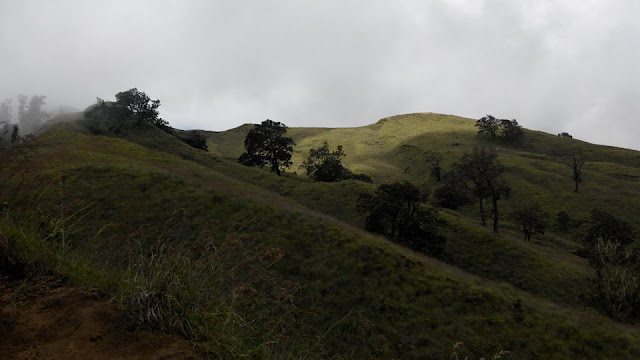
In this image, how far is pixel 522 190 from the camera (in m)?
90.9

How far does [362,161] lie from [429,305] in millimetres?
121879

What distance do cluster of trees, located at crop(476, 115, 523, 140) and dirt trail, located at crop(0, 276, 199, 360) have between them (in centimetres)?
16752

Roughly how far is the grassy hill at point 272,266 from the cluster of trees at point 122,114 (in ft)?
21.9

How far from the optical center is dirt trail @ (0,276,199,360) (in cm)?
361

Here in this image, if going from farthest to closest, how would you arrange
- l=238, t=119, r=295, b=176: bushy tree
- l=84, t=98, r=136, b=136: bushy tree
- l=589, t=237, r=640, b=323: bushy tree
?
l=238, t=119, r=295, b=176: bushy tree, l=84, t=98, r=136, b=136: bushy tree, l=589, t=237, r=640, b=323: bushy tree

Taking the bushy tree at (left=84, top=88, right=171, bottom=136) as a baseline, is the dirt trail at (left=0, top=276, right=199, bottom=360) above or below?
below

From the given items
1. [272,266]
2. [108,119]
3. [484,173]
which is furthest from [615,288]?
[108,119]

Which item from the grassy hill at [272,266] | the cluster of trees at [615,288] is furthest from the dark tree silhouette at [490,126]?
the cluster of trees at [615,288]

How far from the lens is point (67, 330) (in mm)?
3928

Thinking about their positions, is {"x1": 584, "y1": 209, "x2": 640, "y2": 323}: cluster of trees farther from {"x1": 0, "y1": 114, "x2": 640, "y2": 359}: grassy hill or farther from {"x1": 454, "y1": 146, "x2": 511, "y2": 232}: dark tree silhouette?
{"x1": 454, "y1": 146, "x2": 511, "y2": 232}: dark tree silhouette

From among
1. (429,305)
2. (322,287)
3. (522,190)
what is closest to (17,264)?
(322,287)

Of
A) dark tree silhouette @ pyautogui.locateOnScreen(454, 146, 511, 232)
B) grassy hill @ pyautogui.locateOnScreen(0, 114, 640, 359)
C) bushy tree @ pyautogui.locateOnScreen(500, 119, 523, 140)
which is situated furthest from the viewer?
bushy tree @ pyautogui.locateOnScreen(500, 119, 523, 140)

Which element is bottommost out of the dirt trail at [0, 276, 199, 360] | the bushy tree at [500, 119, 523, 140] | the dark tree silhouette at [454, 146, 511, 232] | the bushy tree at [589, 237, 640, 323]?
the bushy tree at [589, 237, 640, 323]

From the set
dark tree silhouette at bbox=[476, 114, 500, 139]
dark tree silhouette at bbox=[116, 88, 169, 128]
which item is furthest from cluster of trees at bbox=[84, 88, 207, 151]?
dark tree silhouette at bbox=[476, 114, 500, 139]
